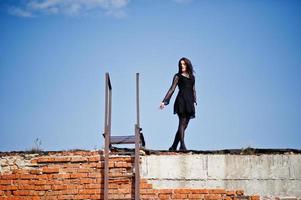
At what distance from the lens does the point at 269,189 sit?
6141mm

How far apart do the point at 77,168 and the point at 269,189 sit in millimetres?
2919

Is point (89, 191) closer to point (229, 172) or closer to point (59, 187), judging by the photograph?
point (59, 187)

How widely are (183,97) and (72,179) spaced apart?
231 centimetres

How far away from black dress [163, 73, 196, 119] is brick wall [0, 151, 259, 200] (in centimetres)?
136

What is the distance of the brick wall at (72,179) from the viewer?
609cm

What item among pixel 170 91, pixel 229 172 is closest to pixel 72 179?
pixel 170 91

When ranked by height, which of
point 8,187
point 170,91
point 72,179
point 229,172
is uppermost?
point 170,91

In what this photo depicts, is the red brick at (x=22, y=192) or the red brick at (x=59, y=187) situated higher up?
the red brick at (x=59, y=187)

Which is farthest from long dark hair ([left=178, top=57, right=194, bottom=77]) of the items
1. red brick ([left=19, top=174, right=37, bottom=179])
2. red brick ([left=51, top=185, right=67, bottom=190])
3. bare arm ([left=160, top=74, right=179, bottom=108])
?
red brick ([left=19, top=174, right=37, bottom=179])

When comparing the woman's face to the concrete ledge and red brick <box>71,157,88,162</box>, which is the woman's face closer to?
the concrete ledge

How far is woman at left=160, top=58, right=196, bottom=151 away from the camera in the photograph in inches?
275

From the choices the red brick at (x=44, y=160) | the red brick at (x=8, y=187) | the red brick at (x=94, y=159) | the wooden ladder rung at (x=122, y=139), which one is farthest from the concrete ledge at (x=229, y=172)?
the red brick at (x=8, y=187)

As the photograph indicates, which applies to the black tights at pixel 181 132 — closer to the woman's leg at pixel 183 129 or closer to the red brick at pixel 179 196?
the woman's leg at pixel 183 129

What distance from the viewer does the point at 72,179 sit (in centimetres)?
621
